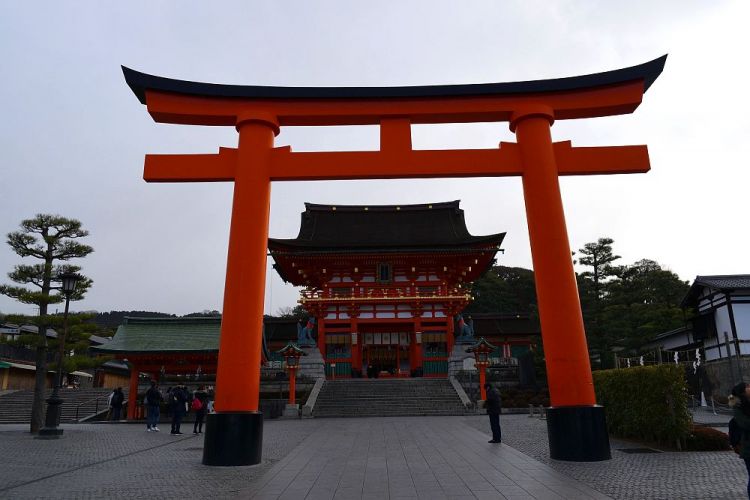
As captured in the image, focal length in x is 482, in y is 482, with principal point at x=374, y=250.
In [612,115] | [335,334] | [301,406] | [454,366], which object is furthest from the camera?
[335,334]

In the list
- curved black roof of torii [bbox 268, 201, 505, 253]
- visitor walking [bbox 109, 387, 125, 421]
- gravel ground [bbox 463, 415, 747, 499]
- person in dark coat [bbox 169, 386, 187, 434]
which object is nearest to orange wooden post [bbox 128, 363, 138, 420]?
visitor walking [bbox 109, 387, 125, 421]

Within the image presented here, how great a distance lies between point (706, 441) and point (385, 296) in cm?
1876

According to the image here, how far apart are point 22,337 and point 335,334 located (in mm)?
15034

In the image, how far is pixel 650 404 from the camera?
33.4 ft

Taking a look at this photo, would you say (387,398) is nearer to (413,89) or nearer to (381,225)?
(381,225)

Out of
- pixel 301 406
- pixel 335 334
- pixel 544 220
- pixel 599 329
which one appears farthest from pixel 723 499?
pixel 335 334

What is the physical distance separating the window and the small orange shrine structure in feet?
0.19

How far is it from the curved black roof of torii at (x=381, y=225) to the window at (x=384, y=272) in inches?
58.3

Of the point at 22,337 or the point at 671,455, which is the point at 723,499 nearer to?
the point at 671,455

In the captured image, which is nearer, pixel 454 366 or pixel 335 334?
pixel 454 366

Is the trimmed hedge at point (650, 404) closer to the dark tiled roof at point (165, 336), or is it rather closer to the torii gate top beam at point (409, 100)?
the torii gate top beam at point (409, 100)

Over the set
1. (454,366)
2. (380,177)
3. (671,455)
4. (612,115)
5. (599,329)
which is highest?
(612,115)

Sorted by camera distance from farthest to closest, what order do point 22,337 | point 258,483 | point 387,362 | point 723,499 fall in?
point 387,362 → point 22,337 → point 258,483 → point 723,499

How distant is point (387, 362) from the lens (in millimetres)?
29078
